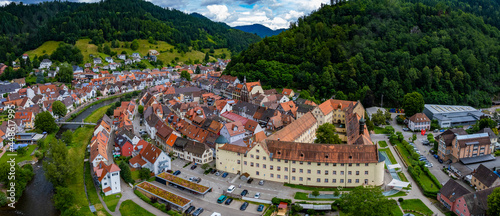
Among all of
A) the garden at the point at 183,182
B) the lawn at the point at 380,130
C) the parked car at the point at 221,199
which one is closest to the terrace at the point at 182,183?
the garden at the point at 183,182

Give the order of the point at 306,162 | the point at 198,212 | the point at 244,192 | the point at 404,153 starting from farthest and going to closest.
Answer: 1. the point at 404,153
2. the point at 306,162
3. the point at 244,192
4. the point at 198,212

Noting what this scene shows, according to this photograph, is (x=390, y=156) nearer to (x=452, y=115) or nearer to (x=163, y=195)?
(x=452, y=115)

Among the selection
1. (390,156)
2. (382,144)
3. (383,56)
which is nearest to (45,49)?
(383,56)

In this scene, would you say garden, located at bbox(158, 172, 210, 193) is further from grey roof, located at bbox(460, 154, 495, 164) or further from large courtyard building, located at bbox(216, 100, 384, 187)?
grey roof, located at bbox(460, 154, 495, 164)

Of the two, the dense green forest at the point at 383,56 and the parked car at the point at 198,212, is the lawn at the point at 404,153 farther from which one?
the parked car at the point at 198,212

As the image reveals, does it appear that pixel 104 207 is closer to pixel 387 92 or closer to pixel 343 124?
pixel 343 124

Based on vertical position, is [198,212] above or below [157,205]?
below

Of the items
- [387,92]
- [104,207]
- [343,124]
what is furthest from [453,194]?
[387,92]
